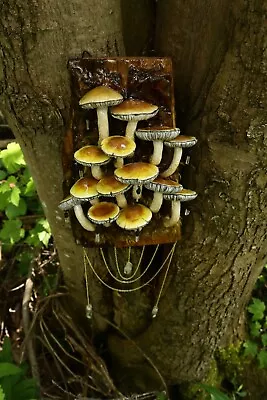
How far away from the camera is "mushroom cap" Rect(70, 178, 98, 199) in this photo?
52.1 inches

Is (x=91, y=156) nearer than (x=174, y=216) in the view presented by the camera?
Yes

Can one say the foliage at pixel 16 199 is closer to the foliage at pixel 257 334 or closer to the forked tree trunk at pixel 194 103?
the forked tree trunk at pixel 194 103

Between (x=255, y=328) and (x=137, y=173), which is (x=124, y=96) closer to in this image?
(x=137, y=173)

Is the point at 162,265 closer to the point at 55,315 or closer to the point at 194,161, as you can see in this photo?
the point at 194,161

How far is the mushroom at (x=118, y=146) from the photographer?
1248 millimetres

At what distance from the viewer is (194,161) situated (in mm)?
1502

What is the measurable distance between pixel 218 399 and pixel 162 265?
83 centimetres

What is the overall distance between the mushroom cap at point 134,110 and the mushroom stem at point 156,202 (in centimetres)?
28

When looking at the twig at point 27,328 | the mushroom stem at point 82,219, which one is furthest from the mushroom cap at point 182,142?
the twig at point 27,328

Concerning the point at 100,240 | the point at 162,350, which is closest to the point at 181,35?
the point at 100,240

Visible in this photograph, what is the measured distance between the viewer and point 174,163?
1.39m

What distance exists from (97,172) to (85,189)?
7cm

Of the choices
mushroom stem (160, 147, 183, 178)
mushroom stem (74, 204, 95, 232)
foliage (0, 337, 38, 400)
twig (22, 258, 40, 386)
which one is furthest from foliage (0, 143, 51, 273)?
mushroom stem (160, 147, 183, 178)

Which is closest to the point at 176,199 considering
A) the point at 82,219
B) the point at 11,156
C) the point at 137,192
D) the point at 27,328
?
the point at 137,192
